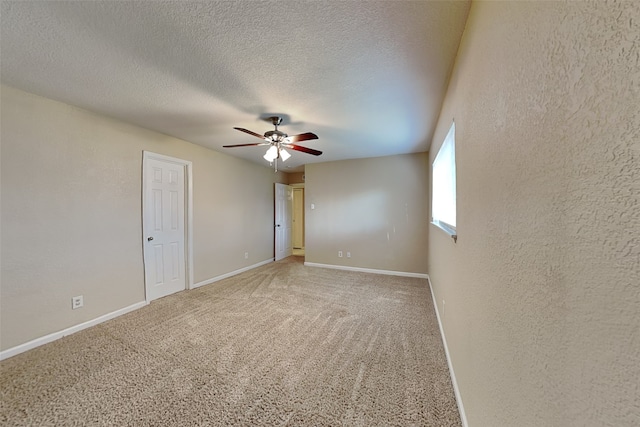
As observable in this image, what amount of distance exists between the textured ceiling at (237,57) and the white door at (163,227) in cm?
84

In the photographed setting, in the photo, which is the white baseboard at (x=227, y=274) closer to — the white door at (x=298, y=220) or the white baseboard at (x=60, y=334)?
the white baseboard at (x=60, y=334)

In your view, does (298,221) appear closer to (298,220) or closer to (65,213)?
(298,220)

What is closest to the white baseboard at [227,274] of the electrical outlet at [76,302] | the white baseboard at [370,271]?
the white baseboard at [370,271]

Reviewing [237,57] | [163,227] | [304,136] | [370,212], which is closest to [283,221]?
[370,212]

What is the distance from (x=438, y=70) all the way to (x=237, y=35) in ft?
4.73

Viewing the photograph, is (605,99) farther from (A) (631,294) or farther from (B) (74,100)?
(B) (74,100)

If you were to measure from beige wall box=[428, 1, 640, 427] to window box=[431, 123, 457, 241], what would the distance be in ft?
3.36

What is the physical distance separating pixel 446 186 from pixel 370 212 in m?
2.16

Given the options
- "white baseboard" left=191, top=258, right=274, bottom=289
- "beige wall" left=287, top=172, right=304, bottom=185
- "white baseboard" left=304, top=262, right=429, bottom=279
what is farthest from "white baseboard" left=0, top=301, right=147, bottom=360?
"beige wall" left=287, top=172, right=304, bottom=185

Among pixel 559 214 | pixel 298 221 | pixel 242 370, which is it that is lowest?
pixel 242 370

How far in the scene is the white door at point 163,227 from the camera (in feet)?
10.4

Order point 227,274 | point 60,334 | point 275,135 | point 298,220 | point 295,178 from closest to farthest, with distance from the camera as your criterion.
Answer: point 60,334 → point 275,135 → point 227,274 → point 295,178 → point 298,220

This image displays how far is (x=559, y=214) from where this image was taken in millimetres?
555

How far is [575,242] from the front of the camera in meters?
0.50
